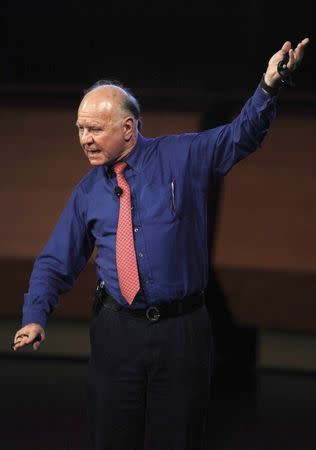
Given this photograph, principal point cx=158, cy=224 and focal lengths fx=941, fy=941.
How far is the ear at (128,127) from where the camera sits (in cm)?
257

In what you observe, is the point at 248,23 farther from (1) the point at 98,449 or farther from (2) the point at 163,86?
(1) the point at 98,449

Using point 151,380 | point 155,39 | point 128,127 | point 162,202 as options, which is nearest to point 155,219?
point 162,202

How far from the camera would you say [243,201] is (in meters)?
4.86

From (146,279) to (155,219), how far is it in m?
A: 0.16

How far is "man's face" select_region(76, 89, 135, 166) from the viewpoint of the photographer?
2.53 metres

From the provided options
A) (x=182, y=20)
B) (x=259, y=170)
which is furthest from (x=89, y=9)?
(x=259, y=170)

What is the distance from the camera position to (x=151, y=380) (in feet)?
8.32

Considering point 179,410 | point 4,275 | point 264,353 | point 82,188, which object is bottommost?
point 264,353

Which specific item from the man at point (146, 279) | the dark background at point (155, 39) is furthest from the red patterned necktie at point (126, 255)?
the dark background at point (155, 39)

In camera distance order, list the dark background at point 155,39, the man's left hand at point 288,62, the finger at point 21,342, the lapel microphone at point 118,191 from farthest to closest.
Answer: the dark background at point 155,39 → the lapel microphone at point 118,191 → the finger at point 21,342 → the man's left hand at point 288,62

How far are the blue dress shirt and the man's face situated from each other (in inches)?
3.1

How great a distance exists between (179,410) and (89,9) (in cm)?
287

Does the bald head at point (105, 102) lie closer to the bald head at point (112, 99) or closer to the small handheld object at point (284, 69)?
the bald head at point (112, 99)

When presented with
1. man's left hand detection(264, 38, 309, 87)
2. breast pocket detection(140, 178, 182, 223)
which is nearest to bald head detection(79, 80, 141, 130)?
breast pocket detection(140, 178, 182, 223)
